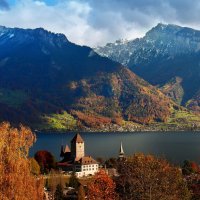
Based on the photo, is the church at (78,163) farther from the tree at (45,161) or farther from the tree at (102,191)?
A: the tree at (102,191)

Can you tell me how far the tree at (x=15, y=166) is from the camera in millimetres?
31469

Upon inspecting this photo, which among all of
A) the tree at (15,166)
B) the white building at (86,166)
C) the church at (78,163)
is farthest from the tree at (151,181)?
the white building at (86,166)

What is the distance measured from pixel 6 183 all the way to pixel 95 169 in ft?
376

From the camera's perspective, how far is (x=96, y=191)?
6944cm

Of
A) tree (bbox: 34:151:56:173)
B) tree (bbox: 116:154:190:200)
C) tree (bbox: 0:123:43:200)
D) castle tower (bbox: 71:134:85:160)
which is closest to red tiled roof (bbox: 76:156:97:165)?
castle tower (bbox: 71:134:85:160)

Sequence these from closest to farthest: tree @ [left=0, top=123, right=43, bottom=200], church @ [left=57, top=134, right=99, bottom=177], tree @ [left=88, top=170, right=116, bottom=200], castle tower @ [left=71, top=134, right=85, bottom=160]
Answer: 1. tree @ [left=0, top=123, right=43, bottom=200]
2. tree @ [left=88, top=170, right=116, bottom=200]
3. church @ [left=57, top=134, right=99, bottom=177]
4. castle tower @ [left=71, top=134, right=85, bottom=160]

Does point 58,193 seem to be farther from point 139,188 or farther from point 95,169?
point 95,169

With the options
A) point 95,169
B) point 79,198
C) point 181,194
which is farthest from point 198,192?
point 95,169

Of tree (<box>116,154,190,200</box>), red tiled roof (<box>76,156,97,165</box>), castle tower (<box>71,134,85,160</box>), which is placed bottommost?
tree (<box>116,154,190,200</box>)

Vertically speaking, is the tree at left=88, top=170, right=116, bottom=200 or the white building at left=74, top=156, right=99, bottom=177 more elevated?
the white building at left=74, top=156, right=99, bottom=177

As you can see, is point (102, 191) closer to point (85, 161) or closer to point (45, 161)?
point (85, 161)

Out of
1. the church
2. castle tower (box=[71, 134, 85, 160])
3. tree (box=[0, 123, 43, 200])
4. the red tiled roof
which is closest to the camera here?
tree (box=[0, 123, 43, 200])

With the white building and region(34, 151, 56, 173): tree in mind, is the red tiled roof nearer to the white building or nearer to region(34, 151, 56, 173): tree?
the white building

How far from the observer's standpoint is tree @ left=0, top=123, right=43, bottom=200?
31.5m
